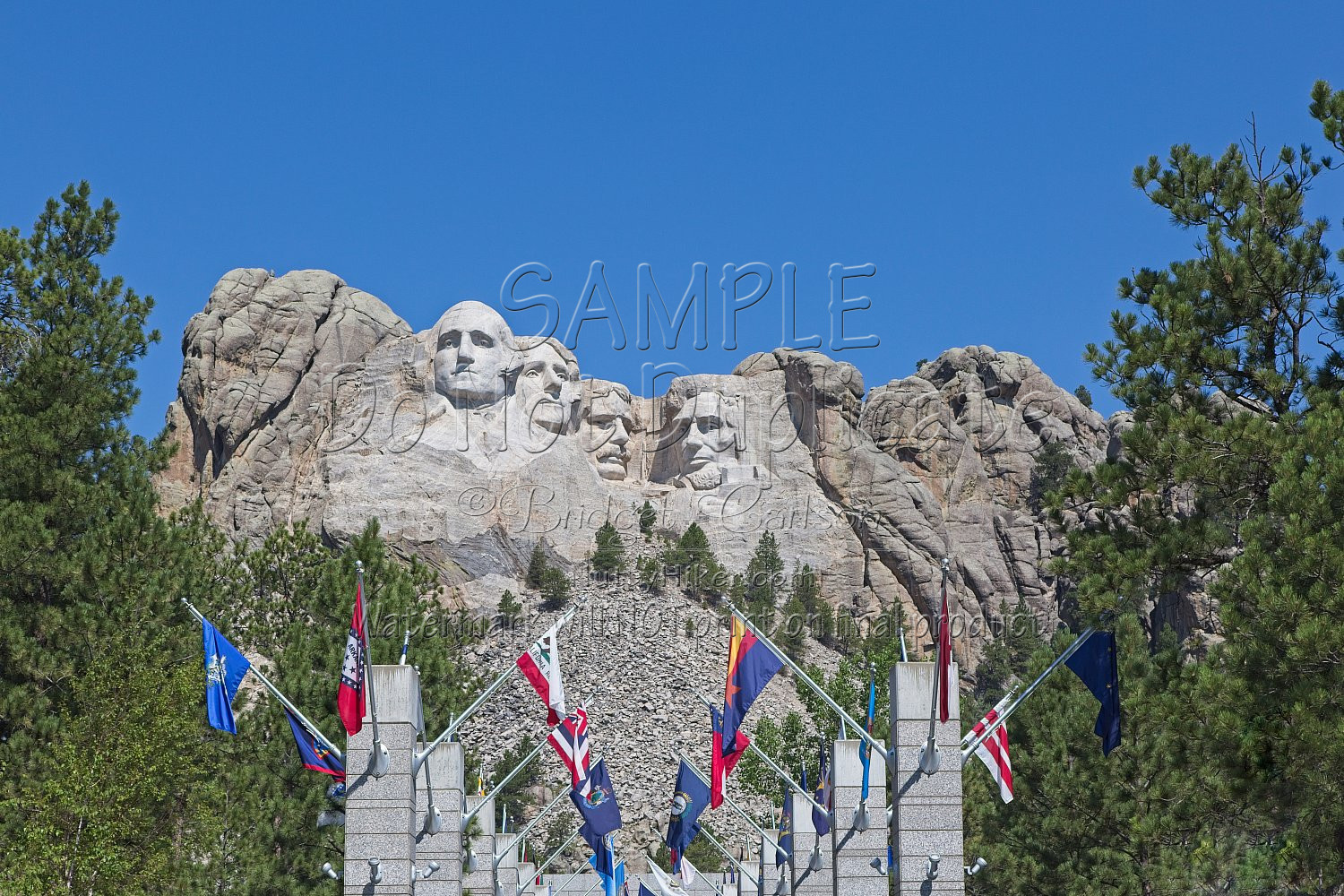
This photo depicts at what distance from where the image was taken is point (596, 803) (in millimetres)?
32438

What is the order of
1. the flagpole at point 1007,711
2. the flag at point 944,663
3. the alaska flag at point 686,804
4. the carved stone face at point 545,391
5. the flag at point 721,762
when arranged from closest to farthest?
the flag at point 944,663, the flagpole at point 1007,711, the flag at point 721,762, the alaska flag at point 686,804, the carved stone face at point 545,391

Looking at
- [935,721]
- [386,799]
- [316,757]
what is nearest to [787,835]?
[316,757]

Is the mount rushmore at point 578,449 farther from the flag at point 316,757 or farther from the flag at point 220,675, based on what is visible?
the flag at point 220,675

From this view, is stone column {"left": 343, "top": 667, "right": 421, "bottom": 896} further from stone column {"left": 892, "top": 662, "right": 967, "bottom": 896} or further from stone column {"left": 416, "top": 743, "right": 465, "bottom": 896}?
stone column {"left": 892, "top": 662, "right": 967, "bottom": 896}

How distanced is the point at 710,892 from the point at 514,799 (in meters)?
9.47

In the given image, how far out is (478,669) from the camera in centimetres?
7969

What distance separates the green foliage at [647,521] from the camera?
305ft

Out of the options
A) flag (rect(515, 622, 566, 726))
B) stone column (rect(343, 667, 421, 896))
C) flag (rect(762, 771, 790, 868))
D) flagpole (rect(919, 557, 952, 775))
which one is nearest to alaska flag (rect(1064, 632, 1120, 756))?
flagpole (rect(919, 557, 952, 775))

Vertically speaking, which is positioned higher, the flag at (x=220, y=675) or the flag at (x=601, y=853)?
the flag at (x=220, y=675)

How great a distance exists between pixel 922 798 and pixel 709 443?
73530 millimetres

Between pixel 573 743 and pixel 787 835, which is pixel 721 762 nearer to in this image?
pixel 573 743

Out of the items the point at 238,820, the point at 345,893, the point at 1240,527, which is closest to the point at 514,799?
the point at 238,820

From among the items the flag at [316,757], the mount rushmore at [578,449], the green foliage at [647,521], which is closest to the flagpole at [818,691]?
the flag at [316,757]

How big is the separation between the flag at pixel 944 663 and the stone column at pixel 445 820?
9.12 metres
